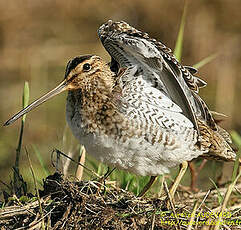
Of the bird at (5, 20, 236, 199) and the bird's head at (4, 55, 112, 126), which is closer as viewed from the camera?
the bird at (5, 20, 236, 199)

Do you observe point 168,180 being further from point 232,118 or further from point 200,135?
point 232,118

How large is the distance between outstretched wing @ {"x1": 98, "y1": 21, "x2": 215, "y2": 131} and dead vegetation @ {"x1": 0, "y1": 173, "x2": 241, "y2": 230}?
731 millimetres

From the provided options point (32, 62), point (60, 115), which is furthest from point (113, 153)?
point (32, 62)

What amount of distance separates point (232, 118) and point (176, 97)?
440 centimetres

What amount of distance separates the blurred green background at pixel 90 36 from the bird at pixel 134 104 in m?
4.60

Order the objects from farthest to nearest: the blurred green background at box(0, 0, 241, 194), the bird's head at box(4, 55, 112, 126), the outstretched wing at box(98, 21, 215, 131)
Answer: the blurred green background at box(0, 0, 241, 194)
the bird's head at box(4, 55, 112, 126)
the outstretched wing at box(98, 21, 215, 131)

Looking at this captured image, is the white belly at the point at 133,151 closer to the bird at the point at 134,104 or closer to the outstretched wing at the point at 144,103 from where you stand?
the bird at the point at 134,104

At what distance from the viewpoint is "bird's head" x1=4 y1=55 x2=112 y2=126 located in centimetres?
418

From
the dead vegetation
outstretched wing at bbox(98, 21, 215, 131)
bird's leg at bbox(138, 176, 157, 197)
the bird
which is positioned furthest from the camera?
bird's leg at bbox(138, 176, 157, 197)

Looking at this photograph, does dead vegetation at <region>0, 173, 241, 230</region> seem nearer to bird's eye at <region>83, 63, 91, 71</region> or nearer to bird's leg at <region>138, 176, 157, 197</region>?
bird's leg at <region>138, 176, 157, 197</region>

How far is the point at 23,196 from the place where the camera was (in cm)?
393

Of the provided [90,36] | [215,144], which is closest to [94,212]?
[215,144]

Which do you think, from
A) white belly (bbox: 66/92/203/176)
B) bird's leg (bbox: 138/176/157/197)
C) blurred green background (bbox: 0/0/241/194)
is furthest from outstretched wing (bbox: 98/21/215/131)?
blurred green background (bbox: 0/0/241/194)

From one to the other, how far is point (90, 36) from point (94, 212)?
7684 mm
